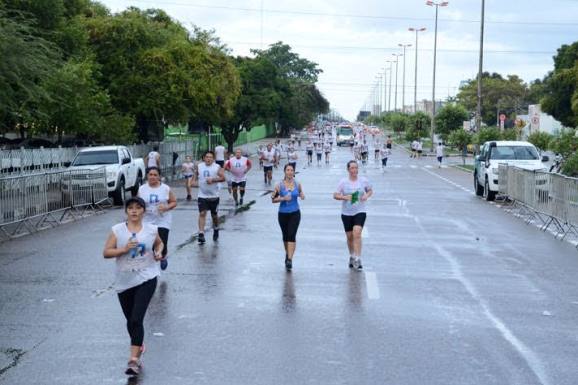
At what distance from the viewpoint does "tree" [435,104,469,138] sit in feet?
266

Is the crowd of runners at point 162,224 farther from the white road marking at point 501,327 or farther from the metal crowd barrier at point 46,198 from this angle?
the metal crowd barrier at point 46,198

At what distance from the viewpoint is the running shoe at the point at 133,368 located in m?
7.50

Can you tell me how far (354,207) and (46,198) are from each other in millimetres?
10233

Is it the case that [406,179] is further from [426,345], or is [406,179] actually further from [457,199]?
[426,345]

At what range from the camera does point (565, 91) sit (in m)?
74.6

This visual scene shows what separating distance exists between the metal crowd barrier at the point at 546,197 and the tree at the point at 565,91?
46774 millimetres

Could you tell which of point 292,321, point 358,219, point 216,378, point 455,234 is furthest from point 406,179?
point 216,378

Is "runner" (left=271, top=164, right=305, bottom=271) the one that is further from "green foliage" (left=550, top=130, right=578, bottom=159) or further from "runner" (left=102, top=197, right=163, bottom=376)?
"green foliage" (left=550, top=130, right=578, bottom=159)

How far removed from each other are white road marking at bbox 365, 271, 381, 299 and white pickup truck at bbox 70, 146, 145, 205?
14727 mm

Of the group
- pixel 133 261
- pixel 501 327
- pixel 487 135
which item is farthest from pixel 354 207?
pixel 487 135

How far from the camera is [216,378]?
24.4ft

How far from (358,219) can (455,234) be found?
5755 mm

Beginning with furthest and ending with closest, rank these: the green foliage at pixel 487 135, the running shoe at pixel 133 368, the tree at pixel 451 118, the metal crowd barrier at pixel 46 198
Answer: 1. the tree at pixel 451 118
2. the green foliage at pixel 487 135
3. the metal crowd barrier at pixel 46 198
4. the running shoe at pixel 133 368

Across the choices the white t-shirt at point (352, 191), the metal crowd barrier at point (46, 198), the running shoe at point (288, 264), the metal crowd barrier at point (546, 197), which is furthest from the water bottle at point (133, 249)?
the metal crowd barrier at point (546, 197)
